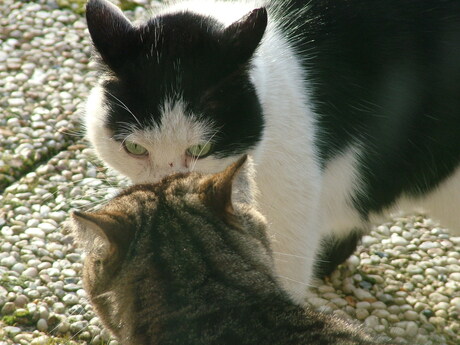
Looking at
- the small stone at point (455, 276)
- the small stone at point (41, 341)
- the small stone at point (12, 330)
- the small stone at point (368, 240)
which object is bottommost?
the small stone at point (12, 330)

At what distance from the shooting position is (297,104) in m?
2.64

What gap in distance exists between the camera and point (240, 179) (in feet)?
6.47

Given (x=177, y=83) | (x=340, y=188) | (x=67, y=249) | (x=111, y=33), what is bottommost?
(x=67, y=249)

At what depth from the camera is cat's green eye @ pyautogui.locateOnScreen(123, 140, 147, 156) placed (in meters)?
2.45

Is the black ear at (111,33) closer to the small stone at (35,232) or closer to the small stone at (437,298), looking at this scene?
the small stone at (35,232)

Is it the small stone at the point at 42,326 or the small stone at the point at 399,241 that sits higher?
the small stone at the point at 399,241

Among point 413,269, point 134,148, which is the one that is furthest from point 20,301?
point 413,269

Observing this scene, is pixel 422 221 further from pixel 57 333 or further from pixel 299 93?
pixel 57 333

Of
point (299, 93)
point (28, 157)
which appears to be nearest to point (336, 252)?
point (299, 93)

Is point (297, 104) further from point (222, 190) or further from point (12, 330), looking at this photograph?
point (12, 330)

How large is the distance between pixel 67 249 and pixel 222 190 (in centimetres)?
174

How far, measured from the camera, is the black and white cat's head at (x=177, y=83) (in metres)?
2.34

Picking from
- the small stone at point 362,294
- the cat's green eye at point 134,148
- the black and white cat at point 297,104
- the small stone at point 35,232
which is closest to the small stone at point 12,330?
the small stone at point 35,232

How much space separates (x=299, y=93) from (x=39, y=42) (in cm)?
249
